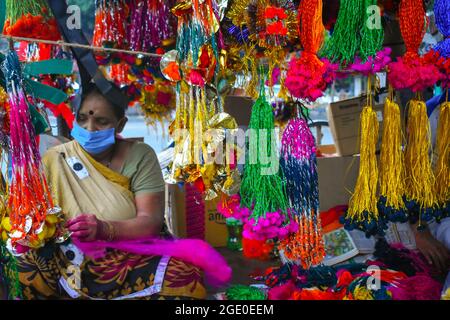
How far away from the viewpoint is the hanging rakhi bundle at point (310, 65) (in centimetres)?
150

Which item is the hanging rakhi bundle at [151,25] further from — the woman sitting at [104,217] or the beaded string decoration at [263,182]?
the beaded string decoration at [263,182]

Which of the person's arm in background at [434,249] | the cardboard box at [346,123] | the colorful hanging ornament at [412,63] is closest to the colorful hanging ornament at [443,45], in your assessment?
the colorful hanging ornament at [412,63]

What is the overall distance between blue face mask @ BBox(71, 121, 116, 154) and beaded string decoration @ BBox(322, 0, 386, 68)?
38.3 inches

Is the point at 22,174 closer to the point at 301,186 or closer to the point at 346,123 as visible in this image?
the point at 301,186

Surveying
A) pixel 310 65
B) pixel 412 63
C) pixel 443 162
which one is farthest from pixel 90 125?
pixel 443 162

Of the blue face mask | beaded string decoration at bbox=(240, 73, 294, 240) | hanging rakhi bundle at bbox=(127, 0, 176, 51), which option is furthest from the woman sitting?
beaded string decoration at bbox=(240, 73, 294, 240)

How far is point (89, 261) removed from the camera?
1.92m

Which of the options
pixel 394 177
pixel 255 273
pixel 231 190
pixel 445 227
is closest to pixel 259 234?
pixel 231 190

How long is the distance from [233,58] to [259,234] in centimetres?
60

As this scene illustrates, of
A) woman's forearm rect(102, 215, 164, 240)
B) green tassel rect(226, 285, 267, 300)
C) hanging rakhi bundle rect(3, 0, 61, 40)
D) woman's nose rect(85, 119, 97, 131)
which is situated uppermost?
hanging rakhi bundle rect(3, 0, 61, 40)

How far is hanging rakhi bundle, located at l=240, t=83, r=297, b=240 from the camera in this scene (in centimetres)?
152

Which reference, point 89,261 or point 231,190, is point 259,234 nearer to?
point 231,190

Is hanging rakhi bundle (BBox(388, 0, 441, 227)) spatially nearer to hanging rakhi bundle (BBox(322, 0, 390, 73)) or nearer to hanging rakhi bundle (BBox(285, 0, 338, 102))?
hanging rakhi bundle (BBox(322, 0, 390, 73))

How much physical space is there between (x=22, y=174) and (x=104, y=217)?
584 millimetres
